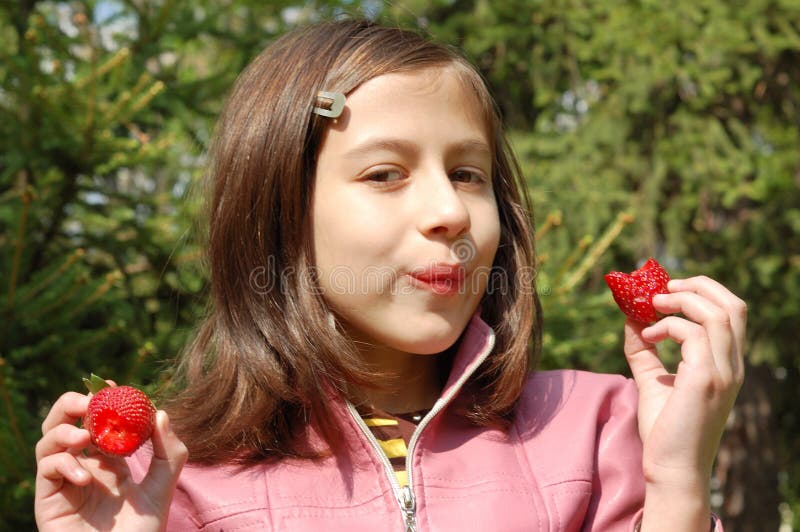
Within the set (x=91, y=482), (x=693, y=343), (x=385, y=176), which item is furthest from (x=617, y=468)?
(x=91, y=482)

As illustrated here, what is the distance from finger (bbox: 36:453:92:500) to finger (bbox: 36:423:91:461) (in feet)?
0.04

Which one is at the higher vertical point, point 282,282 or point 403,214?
point 403,214

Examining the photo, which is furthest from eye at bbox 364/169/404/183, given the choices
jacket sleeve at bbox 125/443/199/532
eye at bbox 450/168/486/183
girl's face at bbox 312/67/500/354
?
jacket sleeve at bbox 125/443/199/532

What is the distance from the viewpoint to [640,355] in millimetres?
1708

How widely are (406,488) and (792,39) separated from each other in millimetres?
4156

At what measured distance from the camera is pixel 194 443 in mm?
1718

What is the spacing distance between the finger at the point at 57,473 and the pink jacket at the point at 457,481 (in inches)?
10.4

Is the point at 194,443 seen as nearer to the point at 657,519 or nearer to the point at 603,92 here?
the point at 657,519

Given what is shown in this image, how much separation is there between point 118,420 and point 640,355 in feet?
3.24

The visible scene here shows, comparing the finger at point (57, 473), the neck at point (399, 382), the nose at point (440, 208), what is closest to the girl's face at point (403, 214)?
the nose at point (440, 208)

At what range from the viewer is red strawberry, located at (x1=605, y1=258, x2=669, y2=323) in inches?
65.2

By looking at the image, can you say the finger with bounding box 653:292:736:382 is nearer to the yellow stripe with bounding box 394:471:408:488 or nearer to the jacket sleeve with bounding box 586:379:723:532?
the jacket sleeve with bounding box 586:379:723:532

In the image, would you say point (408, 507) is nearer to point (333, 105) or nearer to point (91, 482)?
point (91, 482)

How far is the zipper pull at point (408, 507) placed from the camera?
158cm
